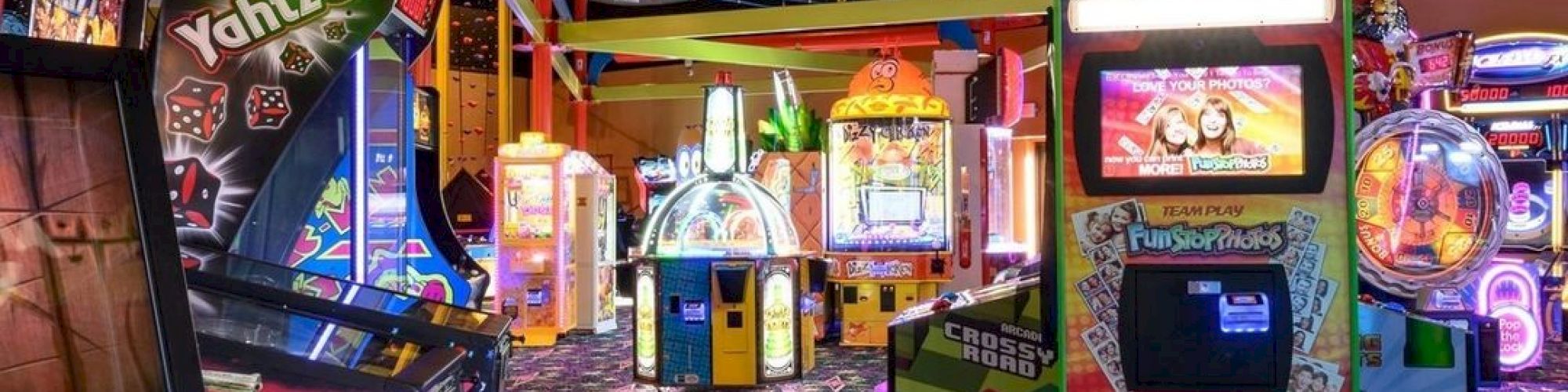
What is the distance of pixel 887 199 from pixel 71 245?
7.36m

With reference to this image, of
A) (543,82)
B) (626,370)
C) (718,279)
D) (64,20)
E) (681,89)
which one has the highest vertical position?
(681,89)

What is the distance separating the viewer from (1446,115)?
4.38 metres

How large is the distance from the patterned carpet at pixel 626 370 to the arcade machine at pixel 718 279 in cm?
21

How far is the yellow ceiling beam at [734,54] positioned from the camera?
41.2 ft

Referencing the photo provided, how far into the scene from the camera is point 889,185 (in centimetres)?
827

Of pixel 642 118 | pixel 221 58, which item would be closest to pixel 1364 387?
pixel 221 58

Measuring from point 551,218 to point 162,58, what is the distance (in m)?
5.83

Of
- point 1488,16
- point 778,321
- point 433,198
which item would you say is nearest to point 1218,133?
point 433,198

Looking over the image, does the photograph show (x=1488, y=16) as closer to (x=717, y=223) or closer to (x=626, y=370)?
(x=717, y=223)

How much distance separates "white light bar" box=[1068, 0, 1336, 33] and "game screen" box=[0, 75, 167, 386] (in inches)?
78.5

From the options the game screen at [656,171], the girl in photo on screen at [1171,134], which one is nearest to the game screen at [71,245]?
the girl in photo on screen at [1171,134]

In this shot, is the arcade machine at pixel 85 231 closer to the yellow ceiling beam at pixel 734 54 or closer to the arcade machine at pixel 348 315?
the arcade machine at pixel 348 315

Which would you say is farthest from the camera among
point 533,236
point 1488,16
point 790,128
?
point 1488,16

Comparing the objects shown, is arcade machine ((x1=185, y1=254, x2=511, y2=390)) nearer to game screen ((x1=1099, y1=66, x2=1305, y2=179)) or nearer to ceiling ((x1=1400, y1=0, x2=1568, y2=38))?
game screen ((x1=1099, y1=66, x2=1305, y2=179))
